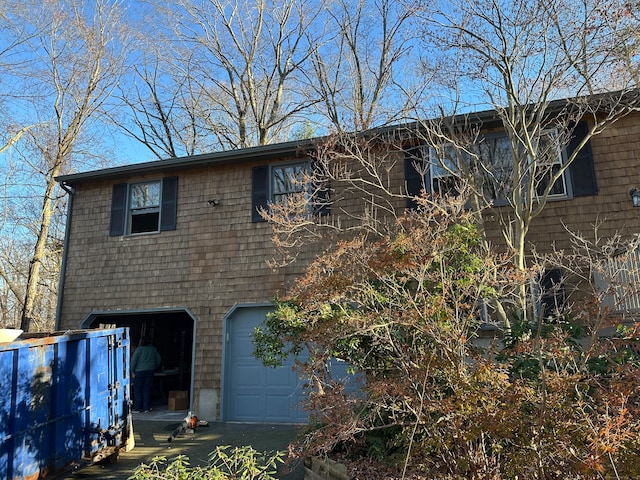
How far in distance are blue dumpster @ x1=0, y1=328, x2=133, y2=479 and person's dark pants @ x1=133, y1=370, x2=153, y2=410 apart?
4325 millimetres

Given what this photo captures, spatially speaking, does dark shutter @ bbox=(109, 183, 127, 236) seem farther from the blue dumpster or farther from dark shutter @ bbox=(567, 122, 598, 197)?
dark shutter @ bbox=(567, 122, 598, 197)

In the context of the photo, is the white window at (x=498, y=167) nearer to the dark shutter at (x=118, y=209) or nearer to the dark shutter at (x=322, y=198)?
the dark shutter at (x=322, y=198)

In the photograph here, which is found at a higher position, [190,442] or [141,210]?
[141,210]

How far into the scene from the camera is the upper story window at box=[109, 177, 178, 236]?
10297 millimetres

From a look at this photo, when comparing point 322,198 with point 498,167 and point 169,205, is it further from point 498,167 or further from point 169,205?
point 169,205

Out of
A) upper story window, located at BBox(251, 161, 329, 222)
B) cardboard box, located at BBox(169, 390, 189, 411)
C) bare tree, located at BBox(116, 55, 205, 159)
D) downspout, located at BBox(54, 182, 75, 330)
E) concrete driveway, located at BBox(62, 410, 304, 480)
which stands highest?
bare tree, located at BBox(116, 55, 205, 159)

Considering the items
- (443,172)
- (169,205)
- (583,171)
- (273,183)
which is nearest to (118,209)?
(169,205)

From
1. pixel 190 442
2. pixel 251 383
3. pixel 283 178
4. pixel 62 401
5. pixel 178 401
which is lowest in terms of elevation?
pixel 190 442

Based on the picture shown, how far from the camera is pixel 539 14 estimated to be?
23.1 feet

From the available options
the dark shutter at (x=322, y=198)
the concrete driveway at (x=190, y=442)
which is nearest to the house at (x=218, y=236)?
the dark shutter at (x=322, y=198)

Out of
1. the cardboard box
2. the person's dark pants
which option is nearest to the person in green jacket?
the person's dark pants

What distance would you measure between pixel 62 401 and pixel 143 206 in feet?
20.0

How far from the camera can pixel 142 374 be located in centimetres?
1090

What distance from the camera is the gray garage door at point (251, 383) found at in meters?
8.91
